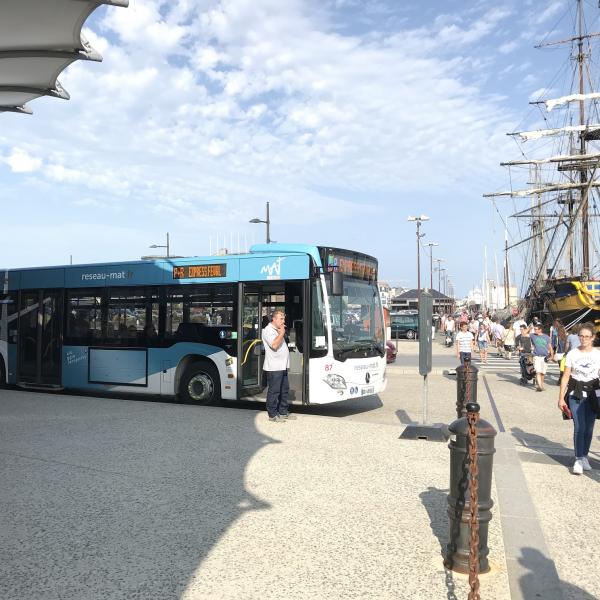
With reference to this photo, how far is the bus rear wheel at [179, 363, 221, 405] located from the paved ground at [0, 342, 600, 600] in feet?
6.25

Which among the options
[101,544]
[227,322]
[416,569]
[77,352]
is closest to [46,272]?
[77,352]

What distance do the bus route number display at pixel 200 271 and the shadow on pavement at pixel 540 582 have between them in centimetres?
803

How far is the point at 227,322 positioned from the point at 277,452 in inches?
161

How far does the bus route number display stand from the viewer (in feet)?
37.5

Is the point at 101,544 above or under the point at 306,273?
under

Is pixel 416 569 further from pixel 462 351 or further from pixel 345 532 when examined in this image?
pixel 462 351

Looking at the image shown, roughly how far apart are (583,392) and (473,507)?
3645 millimetres

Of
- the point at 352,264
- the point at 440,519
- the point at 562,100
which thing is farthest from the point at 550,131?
the point at 440,519

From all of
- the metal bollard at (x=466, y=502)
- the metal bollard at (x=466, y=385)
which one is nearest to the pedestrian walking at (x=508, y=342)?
the metal bollard at (x=466, y=385)

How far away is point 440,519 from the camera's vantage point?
5.07 metres

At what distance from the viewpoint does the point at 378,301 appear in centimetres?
1170

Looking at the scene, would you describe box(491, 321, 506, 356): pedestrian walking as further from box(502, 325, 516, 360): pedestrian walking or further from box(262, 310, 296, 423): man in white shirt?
box(262, 310, 296, 423): man in white shirt

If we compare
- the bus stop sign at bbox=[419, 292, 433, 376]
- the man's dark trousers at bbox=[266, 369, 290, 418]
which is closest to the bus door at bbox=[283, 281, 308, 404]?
the man's dark trousers at bbox=[266, 369, 290, 418]

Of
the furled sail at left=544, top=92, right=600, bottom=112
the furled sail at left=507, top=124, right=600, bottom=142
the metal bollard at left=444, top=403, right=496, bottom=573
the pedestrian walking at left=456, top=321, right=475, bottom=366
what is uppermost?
the furled sail at left=544, top=92, right=600, bottom=112
